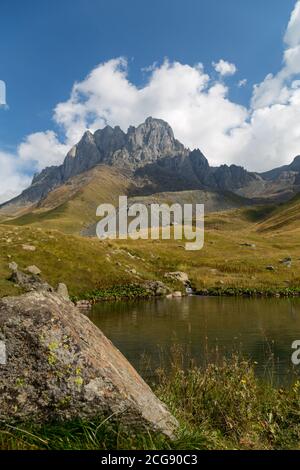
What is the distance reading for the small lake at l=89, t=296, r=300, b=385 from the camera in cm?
3036

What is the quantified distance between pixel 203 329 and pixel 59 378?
116 ft

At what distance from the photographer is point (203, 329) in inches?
1708

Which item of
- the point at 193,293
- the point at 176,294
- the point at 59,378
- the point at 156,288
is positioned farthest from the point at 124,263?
the point at 59,378

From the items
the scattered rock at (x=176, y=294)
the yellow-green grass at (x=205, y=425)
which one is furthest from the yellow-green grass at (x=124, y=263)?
the yellow-green grass at (x=205, y=425)

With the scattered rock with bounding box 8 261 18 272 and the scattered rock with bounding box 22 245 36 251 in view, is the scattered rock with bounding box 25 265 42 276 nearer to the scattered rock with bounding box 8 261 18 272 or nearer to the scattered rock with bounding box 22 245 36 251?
the scattered rock with bounding box 8 261 18 272

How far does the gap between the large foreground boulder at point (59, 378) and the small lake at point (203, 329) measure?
14.6 metres

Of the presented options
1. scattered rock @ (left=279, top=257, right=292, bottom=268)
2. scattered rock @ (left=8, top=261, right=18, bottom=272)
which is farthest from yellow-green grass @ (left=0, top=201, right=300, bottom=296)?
scattered rock @ (left=279, top=257, right=292, bottom=268)

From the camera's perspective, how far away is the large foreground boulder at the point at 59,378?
917cm

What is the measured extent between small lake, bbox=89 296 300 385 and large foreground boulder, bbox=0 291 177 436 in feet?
47.9

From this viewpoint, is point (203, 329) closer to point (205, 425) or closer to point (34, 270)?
point (205, 425)

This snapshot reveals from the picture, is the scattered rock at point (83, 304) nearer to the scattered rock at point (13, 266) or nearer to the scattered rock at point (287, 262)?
the scattered rock at point (13, 266)

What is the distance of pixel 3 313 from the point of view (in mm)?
10180
